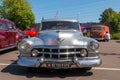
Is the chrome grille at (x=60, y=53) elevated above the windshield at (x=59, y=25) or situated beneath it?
situated beneath

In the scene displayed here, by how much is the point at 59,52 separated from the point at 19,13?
43.1 m

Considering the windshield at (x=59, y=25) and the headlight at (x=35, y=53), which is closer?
the headlight at (x=35, y=53)

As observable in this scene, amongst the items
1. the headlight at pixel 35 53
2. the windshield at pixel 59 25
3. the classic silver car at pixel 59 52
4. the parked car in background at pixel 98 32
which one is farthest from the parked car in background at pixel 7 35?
the parked car in background at pixel 98 32

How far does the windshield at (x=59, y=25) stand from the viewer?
35.6ft

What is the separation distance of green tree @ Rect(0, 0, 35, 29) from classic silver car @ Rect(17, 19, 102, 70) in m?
42.4

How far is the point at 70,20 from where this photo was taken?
36.5 feet

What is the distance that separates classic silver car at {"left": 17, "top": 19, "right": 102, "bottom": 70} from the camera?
879cm

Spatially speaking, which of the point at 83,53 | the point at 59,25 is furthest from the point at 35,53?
the point at 59,25

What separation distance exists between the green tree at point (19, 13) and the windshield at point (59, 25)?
4056 centimetres

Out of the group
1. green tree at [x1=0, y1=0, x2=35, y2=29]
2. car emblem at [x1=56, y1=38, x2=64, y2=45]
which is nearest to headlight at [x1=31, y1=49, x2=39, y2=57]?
car emblem at [x1=56, y1=38, x2=64, y2=45]

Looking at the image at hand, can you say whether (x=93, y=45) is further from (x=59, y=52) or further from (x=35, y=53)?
(x=35, y=53)

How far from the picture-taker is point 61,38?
9258 millimetres

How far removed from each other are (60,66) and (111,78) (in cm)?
146

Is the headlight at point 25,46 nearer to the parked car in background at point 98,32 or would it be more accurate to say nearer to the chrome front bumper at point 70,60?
the chrome front bumper at point 70,60
